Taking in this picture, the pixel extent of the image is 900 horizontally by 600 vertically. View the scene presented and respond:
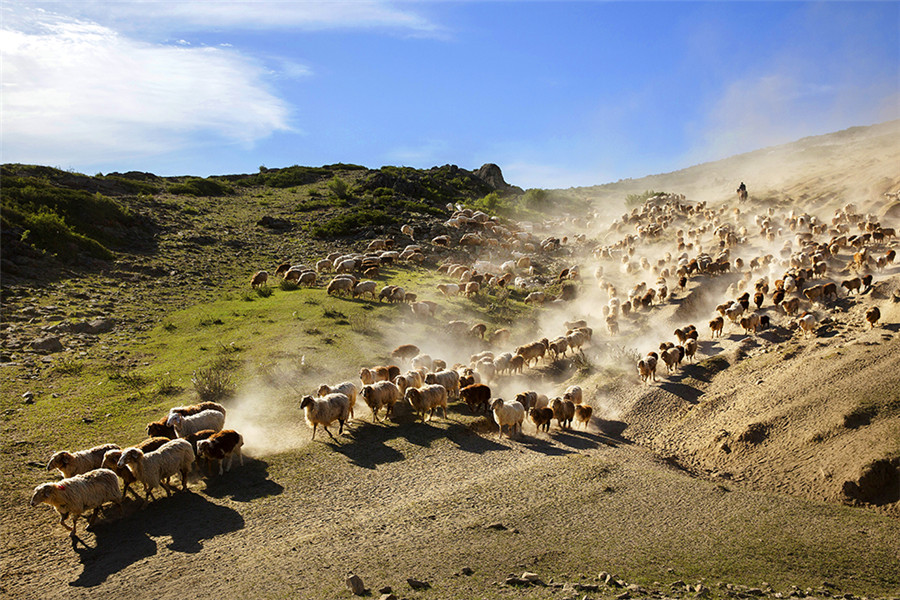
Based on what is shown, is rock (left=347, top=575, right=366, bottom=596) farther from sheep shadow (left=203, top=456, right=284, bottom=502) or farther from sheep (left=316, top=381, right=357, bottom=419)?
sheep (left=316, top=381, right=357, bottom=419)

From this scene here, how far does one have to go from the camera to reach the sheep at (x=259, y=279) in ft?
97.6

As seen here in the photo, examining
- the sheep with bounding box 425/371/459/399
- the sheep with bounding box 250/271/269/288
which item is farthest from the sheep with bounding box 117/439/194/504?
the sheep with bounding box 250/271/269/288

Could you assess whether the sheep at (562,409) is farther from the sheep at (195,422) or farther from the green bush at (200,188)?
the green bush at (200,188)

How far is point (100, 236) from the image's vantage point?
3281cm

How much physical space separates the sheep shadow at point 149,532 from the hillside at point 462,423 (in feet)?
0.17

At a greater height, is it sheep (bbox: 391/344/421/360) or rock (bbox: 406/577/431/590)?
sheep (bbox: 391/344/421/360)

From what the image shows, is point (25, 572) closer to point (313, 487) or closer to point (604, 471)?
point (313, 487)

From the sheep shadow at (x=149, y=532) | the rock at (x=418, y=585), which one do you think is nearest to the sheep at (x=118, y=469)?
the sheep shadow at (x=149, y=532)

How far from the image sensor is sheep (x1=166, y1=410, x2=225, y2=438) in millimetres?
13531

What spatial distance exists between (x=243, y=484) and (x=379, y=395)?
4.75m

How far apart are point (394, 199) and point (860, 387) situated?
44732 mm

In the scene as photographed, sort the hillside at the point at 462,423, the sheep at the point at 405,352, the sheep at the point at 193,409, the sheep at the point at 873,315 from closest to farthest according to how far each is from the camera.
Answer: the hillside at the point at 462,423
the sheep at the point at 193,409
the sheep at the point at 873,315
the sheep at the point at 405,352

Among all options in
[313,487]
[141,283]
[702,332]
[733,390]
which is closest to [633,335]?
[702,332]

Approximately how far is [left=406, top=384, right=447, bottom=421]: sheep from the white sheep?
1.98 metres
